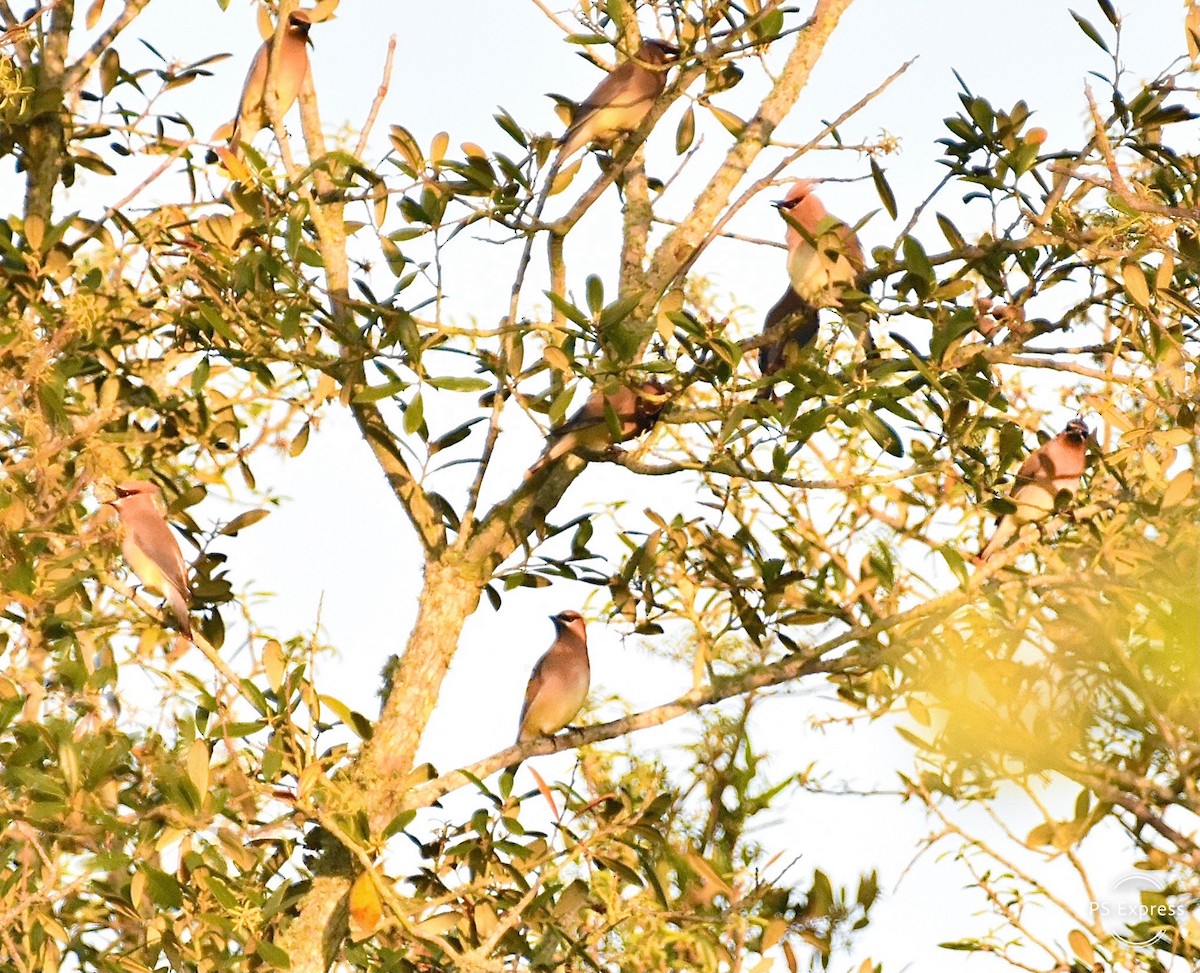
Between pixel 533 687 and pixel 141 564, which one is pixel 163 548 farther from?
Result: pixel 533 687

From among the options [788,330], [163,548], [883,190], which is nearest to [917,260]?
[883,190]

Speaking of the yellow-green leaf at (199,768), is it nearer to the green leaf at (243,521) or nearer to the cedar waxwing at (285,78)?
the green leaf at (243,521)

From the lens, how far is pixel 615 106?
459 centimetres

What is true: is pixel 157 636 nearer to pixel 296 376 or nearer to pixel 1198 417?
pixel 296 376

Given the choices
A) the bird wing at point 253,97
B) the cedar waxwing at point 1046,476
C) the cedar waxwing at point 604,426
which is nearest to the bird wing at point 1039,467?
the cedar waxwing at point 1046,476

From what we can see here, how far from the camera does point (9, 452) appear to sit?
4328 millimetres

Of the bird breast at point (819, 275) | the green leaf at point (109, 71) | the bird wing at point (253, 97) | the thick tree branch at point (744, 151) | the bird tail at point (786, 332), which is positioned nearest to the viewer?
the bird breast at point (819, 275)

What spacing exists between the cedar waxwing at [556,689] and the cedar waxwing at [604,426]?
1.10 meters

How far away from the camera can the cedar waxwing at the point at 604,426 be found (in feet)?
11.3

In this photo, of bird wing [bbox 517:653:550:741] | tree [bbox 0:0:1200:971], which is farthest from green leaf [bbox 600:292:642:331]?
bird wing [bbox 517:653:550:741]

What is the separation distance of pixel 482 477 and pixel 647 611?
538mm

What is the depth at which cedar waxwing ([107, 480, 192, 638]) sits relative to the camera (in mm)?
4047

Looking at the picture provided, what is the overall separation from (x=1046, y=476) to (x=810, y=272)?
41.6 inches

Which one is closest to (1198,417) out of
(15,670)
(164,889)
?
(164,889)
